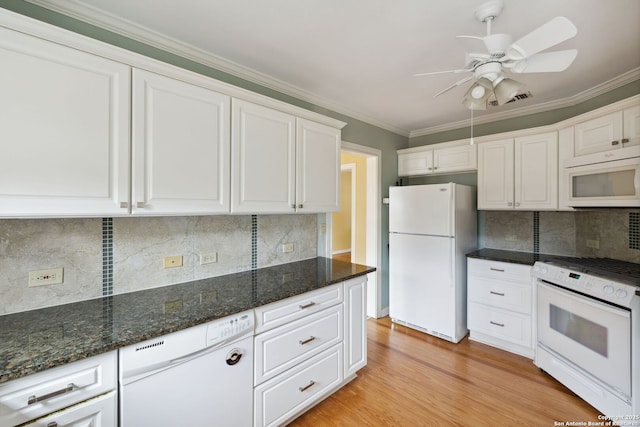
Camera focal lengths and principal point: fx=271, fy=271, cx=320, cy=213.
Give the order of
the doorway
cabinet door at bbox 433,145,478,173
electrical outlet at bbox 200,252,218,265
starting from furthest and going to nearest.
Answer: the doorway < cabinet door at bbox 433,145,478,173 < electrical outlet at bbox 200,252,218,265

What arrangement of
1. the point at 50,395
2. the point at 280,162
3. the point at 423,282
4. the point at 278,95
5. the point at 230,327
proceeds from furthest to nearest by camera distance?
the point at 423,282, the point at 278,95, the point at 280,162, the point at 230,327, the point at 50,395

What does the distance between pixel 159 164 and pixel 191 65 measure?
93 cm

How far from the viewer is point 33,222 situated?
4.58 feet

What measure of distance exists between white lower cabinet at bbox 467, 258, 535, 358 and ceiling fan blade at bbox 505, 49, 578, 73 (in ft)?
6.01

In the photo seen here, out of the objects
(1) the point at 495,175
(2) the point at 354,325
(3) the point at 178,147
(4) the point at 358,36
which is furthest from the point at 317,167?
(1) the point at 495,175

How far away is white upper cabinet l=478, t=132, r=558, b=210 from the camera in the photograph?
8.56 feet

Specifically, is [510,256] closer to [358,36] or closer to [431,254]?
[431,254]

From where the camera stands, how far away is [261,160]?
6.32ft

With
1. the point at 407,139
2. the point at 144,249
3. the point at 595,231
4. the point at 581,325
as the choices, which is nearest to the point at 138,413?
the point at 144,249

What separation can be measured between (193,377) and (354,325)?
4.10 feet

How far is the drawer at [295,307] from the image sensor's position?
158cm

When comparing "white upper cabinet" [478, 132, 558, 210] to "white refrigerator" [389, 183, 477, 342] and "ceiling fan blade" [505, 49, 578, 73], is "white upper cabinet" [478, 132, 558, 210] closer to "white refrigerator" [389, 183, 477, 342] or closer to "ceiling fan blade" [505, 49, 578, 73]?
"white refrigerator" [389, 183, 477, 342]

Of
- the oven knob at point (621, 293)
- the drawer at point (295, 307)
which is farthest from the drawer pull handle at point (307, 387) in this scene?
the oven knob at point (621, 293)

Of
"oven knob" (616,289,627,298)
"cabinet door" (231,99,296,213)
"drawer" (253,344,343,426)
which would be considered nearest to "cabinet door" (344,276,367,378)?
"drawer" (253,344,343,426)
